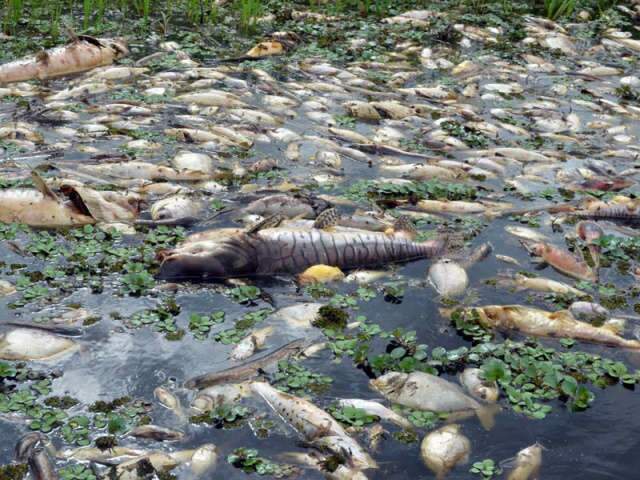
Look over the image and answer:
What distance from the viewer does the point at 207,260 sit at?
5.84 m

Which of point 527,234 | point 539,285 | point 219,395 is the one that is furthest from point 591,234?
point 219,395

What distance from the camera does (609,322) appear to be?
225 inches

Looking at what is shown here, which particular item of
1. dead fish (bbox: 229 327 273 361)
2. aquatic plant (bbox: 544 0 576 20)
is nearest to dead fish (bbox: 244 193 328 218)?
dead fish (bbox: 229 327 273 361)

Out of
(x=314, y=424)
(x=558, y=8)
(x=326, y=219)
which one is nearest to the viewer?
(x=314, y=424)

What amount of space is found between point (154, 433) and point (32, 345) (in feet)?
3.60

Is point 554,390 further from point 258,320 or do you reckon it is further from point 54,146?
point 54,146

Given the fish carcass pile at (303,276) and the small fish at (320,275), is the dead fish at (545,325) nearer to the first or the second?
the fish carcass pile at (303,276)

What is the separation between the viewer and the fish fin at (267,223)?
599 cm

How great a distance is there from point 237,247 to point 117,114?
3911 millimetres

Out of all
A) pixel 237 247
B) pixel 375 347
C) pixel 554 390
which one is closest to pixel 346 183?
pixel 237 247

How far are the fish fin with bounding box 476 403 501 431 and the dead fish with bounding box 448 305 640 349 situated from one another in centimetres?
86

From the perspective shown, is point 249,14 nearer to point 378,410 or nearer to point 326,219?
point 326,219

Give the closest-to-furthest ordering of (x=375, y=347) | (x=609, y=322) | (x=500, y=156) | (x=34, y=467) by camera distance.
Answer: (x=34, y=467) → (x=375, y=347) → (x=609, y=322) → (x=500, y=156)

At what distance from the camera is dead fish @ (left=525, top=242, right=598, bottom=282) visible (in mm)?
6371
